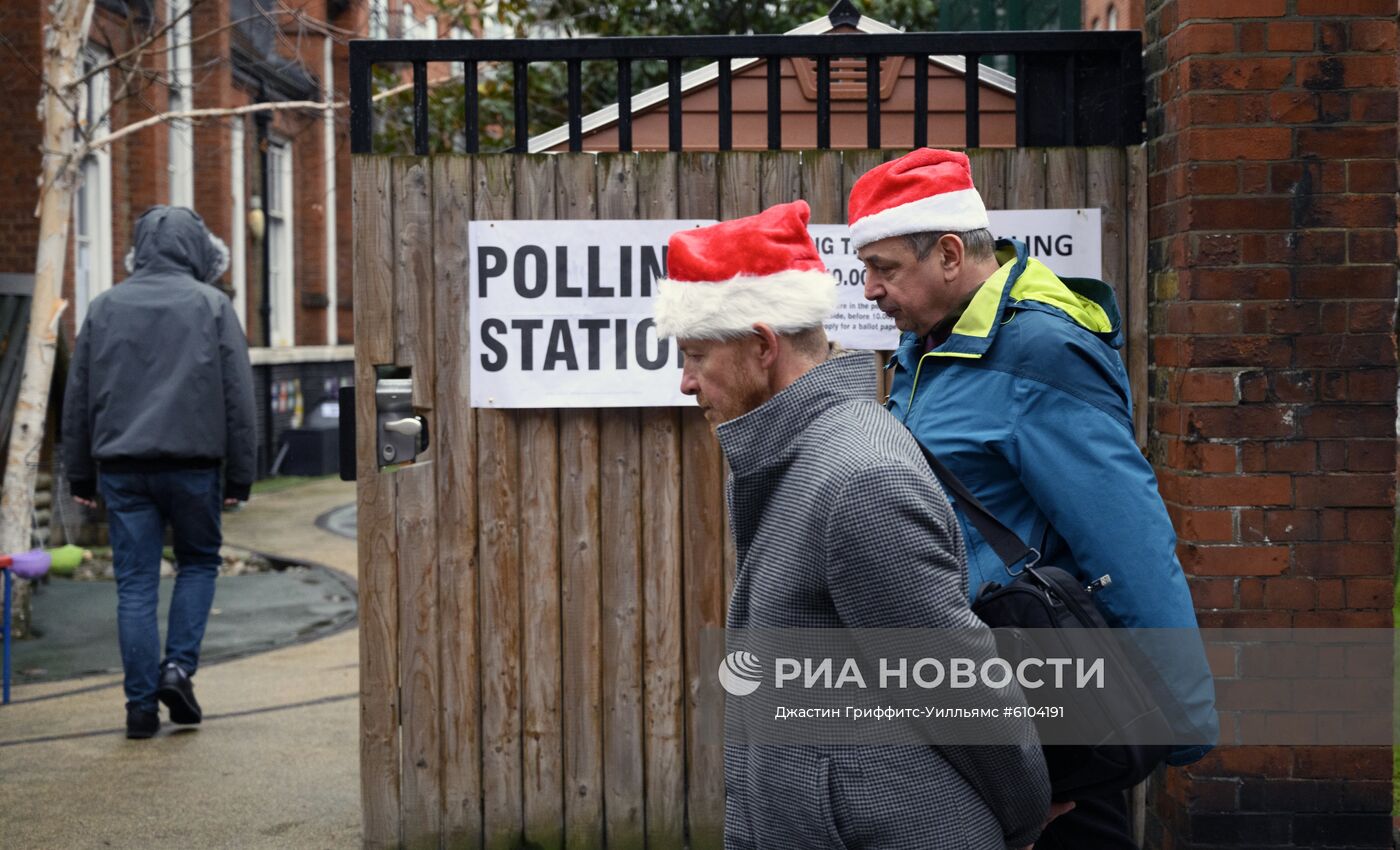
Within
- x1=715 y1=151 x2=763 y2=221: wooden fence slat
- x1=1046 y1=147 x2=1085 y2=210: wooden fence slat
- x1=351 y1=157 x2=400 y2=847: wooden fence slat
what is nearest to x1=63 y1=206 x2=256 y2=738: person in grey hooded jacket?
x1=351 y1=157 x2=400 y2=847: wooden fence slat

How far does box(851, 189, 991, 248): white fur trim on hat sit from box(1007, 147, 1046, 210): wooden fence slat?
1.75 meters

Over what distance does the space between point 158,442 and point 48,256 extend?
3.57 metres

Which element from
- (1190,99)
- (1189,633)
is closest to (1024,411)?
(1189,633)

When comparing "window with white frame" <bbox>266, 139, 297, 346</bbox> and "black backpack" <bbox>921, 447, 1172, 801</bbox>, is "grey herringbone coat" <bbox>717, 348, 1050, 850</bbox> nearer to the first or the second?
"black backpack" <bbox>921, 447, 1172, 801</bbox>

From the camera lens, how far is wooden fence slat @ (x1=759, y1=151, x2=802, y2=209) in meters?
4.57

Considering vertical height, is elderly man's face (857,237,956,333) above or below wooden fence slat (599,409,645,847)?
above

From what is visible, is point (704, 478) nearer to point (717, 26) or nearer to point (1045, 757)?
point (1045, 757)

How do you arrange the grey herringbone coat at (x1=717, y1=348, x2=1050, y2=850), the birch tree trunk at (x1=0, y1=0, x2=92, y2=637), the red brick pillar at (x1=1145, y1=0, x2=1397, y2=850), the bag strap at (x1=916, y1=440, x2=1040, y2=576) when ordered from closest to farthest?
the grey herringbone coat at (x1=717, y1=348, x2=1050, y2=850), the bag strap at (x1=916, y1=440, x2=1040, y2=576), the red brick pillar at (x1=1145, y1=0, x2=1397, y2=850), the birch tree trunk at (x1=0, y1=0, x2=92, y2=637)

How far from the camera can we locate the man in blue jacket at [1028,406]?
8.55 feet

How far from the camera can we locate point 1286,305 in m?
4.23

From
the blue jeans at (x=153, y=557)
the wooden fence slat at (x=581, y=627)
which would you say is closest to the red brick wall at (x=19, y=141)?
the blue jeans at (x=153, y=557)

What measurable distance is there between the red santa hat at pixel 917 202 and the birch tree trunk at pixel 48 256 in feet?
23.8

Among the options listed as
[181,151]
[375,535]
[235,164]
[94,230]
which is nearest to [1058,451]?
[375,535]

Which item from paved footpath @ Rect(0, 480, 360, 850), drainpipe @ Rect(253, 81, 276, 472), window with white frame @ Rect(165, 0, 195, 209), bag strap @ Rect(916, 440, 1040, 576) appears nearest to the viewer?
bag strap @ Rect(916, 440, 1040, 576)
